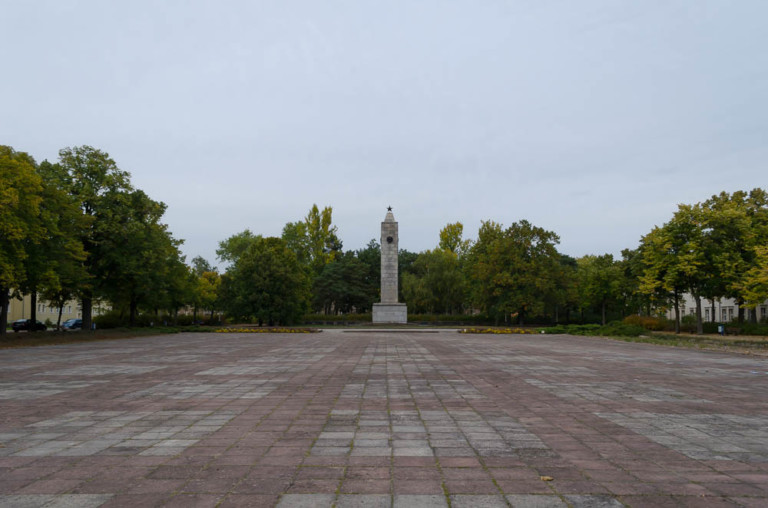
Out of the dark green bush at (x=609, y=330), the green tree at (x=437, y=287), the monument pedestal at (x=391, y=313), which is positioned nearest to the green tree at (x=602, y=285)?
the green tree at (x=437, y=287)


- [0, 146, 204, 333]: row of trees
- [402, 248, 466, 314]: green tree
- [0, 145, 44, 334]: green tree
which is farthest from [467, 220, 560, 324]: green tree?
[0, 145, 44, 334]: green tree

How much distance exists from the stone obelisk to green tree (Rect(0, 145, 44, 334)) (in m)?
30.0

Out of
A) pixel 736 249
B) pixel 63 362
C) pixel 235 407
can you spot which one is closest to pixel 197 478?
pixel 235 407

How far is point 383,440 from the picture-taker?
6.00 meters

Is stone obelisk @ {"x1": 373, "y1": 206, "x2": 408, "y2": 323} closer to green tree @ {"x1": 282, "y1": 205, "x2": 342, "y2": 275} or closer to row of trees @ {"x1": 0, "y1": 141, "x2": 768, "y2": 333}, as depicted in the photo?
row of trees @ {"x1": 0, "y1": 141, "x2": 768, "y2": 333}

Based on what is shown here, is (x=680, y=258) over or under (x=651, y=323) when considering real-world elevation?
over

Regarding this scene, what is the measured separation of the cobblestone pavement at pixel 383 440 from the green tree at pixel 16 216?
14.5 metres

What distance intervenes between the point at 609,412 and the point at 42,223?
95.8 feet

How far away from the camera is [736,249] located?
3491cm

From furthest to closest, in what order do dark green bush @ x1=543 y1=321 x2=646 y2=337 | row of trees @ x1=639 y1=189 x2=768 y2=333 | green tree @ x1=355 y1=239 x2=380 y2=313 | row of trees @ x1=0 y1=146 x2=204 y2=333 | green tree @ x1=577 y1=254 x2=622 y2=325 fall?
green tree @ x1=355 y1=239 x2=380 y2=313
green tree @ x1=577 y1=254 x2=622 y2=325
row of trees @ x1=639 y1=189 x2=768 y2=333
dark green bush @ x1=543 y1=321 x2=646 y2=337
row of trees @ x1=0 y1=146 x2=204 y2=333

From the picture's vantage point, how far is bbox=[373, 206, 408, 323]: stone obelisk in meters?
49.3

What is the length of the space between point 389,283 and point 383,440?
43724mm

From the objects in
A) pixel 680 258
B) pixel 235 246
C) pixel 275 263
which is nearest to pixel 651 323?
pixel 680 258

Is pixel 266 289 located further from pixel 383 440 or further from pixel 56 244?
pixel 383 440
